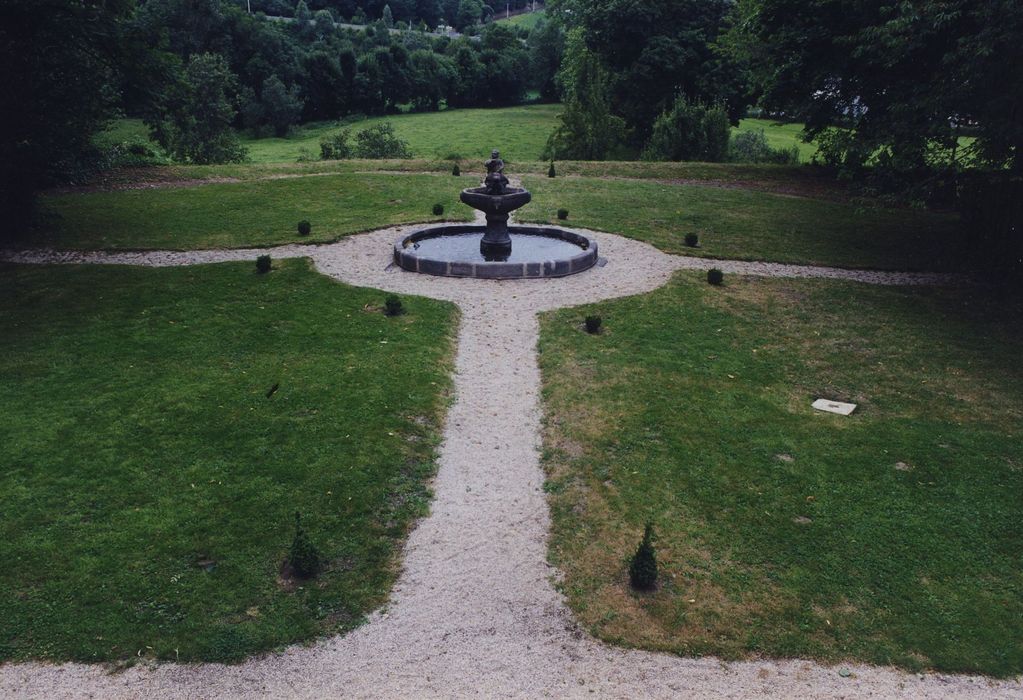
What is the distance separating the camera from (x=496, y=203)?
984 inches

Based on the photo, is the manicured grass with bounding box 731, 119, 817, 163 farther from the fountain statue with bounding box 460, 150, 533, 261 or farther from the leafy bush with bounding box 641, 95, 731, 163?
the fountain statue with bounding box 460, 150, 533, 261

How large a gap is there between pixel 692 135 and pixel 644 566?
4108 cm

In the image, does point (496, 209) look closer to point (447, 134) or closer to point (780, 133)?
point (447, 134)

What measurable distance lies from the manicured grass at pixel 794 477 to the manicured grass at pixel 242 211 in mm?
13045

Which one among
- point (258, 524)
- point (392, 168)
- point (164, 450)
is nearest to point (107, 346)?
point (164, 450)

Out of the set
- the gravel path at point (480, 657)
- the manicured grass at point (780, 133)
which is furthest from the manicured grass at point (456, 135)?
the gravel path at point (480, 657)

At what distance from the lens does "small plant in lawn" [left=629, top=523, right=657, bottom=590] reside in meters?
11.6

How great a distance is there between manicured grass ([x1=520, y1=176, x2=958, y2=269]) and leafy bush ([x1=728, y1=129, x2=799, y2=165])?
614 inches

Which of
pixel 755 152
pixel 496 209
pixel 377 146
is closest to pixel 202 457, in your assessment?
pixel 496 209

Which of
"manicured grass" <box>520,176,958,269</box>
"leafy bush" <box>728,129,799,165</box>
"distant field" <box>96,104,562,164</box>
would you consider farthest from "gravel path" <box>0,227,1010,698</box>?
"distant field" <box>96,104,562,164</box>

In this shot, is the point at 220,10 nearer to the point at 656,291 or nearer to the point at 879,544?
the point at 656,291

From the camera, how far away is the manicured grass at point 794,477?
11172mm

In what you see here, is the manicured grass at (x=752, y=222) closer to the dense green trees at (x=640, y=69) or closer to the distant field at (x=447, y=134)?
the dense green trees at (x=640, y=69)

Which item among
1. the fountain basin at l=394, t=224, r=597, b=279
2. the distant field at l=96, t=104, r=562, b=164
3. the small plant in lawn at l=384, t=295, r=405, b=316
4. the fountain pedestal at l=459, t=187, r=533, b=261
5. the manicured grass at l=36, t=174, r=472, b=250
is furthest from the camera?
the distant field at l=96, t=104, r=562, b=164
